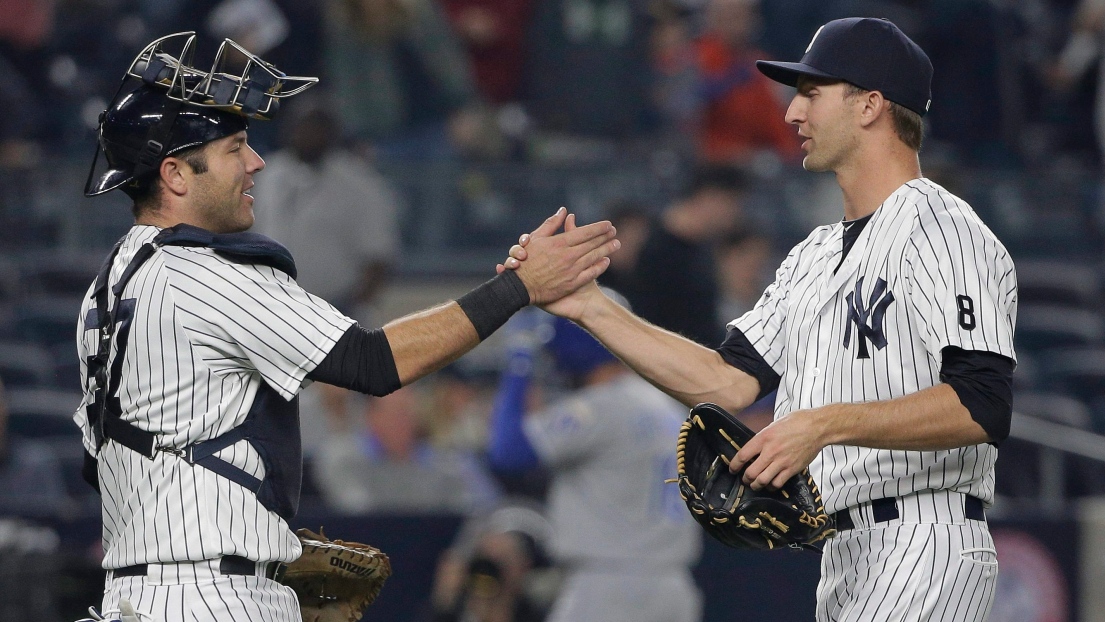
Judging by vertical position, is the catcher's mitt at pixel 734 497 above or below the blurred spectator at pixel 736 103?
below

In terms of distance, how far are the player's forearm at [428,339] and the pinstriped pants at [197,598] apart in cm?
61

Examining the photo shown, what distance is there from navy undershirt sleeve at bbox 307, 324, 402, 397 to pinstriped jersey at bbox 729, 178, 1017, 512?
1062mm

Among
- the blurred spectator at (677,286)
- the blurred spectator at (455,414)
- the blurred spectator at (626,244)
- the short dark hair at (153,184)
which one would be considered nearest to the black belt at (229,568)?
the short dark hair at (153,184)

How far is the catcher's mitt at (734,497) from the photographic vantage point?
3.36 m

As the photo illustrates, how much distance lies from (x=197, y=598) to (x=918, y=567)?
169cm

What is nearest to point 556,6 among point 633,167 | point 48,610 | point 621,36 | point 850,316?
point 621,36

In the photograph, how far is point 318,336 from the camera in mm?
3373

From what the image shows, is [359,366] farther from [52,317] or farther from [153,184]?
[52,317]

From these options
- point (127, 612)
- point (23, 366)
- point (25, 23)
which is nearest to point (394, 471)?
point (23, 366)

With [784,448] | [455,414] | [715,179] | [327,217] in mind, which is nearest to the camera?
[784,448]

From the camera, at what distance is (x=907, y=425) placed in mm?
3238

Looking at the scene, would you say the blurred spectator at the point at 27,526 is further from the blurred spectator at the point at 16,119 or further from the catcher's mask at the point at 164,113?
the catcher's mask at the point at 164,113

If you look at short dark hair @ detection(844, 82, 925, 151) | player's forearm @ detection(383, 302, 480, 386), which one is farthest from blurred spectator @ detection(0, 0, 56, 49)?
short dark hair @ detection(844, 82, 925, 151)

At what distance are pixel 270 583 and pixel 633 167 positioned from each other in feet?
18.1
